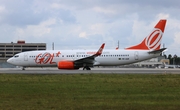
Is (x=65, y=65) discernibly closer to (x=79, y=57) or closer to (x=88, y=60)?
(x=88, y=60)

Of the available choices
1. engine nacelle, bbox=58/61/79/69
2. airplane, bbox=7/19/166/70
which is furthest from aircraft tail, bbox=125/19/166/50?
engine nacelle, bbox=58/61/79/69

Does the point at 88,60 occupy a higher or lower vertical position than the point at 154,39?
lower

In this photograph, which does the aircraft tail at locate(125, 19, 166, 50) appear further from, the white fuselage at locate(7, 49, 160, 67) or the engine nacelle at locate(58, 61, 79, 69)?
the engine nacelle at locate(58, 61, 79, 69)

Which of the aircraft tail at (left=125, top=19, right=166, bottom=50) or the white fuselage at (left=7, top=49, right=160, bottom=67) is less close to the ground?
the aircraft tail at (left=125, top=19, right=166, bottom=50)

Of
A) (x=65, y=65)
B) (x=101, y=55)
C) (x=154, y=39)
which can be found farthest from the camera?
(x=154, y=39)

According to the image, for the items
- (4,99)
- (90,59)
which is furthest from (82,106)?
(90,59)

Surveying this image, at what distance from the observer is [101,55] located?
47844 mm

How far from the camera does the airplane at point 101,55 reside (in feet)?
155

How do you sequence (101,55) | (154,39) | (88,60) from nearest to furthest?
(88,60) → (101,55) → (154,39)

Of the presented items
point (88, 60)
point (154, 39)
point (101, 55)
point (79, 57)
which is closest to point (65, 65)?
point (88, 60)

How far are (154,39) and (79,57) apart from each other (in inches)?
416

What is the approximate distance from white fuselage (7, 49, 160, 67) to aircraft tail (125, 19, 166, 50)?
4.18 ft

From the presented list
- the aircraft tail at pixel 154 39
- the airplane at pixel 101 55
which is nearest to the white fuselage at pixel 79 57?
the airplane at pixel 101 55

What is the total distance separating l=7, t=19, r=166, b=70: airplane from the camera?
1854 inches
